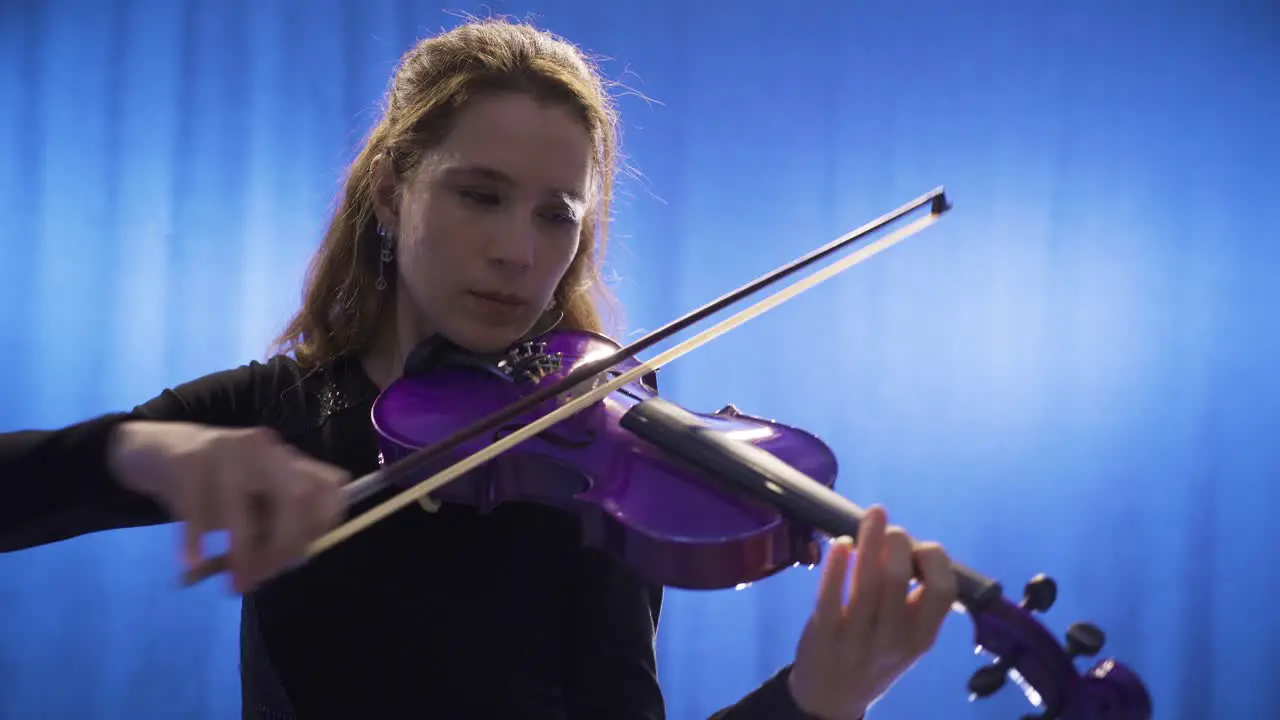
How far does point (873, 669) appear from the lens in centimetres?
51

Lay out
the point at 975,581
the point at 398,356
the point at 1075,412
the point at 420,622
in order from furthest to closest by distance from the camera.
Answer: the point at 1075,412, the point at 398,356, the point at 420,622, the point at 975,581

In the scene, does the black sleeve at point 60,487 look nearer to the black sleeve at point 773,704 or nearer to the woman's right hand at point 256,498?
the woman's right hand at point 256,498

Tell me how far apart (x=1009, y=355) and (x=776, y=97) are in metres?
0.63

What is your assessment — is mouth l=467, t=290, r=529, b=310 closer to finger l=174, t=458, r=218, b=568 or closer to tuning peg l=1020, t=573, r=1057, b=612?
finger l=174, t=458, r=218, b=568

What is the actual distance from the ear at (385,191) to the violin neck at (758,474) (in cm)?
31

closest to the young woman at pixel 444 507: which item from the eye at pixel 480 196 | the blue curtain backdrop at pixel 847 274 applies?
the eye at pixel 480 196

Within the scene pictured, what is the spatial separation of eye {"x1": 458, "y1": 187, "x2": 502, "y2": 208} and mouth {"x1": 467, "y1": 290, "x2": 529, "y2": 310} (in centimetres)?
7

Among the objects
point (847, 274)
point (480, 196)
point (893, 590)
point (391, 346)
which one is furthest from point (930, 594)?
point (847, 274)

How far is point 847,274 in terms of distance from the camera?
1589mm

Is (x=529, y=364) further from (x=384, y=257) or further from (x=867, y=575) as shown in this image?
(x=867, y=575)

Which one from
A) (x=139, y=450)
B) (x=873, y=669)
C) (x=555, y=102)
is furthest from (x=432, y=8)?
(x=873, y=669)

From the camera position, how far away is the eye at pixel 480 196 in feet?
2.36

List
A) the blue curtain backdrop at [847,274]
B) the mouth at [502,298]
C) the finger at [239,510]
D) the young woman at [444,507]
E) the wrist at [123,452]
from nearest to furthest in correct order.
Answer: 1. the finger at [239,510]
2. the wrist at [123,452]
3. the young woman at [444,507]
4. the mouth at [502,298]
5. the blue curtain backdrop at [847,274]

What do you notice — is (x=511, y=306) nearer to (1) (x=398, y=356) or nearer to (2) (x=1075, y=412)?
(1) (x=398, y=356)
